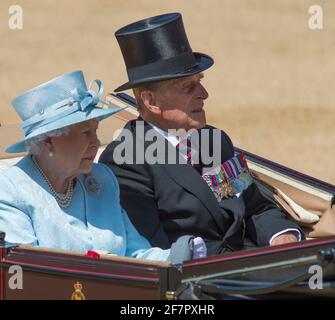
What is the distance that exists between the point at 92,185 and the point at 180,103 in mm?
525

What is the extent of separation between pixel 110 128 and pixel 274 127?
330 cm

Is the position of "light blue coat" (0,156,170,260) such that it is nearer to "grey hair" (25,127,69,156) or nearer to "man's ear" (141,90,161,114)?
"grey hair" (25,127,69,156)

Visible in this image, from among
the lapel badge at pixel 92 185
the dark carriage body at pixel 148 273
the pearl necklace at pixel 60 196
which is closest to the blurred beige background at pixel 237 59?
the lapel badge at pixel 92 185

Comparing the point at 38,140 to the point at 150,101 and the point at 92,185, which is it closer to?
the point at 92,185

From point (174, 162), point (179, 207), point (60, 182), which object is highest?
point (60, 182)

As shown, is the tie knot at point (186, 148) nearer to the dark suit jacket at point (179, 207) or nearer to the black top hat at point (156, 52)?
the dark suit jacket at point (179, 207)

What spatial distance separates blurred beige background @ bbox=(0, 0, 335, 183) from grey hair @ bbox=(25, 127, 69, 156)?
3923 millimetres

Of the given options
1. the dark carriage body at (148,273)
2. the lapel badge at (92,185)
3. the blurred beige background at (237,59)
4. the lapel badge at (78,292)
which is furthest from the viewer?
the blurred beige background at (237,59)

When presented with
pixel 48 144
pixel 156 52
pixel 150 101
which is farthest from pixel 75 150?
pixel 156 52

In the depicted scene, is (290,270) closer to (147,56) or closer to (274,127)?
(147,56)

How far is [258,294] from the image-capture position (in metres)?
3.18

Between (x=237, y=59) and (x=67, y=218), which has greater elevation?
(x=67, y=218)

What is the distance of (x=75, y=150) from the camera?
374 centimetres

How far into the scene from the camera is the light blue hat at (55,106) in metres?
3.73
